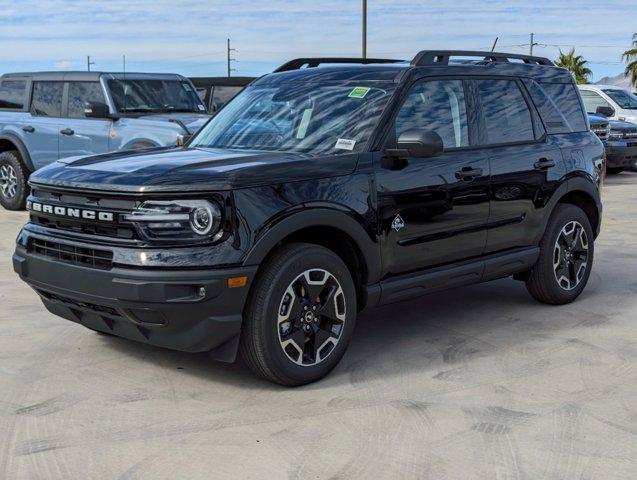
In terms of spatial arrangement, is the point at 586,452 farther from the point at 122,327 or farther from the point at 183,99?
the point at 183,99

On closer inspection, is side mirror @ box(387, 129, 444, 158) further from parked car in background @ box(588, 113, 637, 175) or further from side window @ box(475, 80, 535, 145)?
parked car in background @ box(588, 113, 637, 175)

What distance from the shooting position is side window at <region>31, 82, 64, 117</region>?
1241cm

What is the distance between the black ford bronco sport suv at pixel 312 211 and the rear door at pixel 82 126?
5.89 meters

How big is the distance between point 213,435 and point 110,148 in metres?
7.91

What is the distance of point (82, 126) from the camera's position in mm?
11914

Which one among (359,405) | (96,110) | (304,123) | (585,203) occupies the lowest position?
A: (359,405)

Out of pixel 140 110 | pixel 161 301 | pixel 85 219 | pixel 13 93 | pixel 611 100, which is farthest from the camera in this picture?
pixel 611 100

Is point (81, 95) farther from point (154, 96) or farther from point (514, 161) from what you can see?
point (514, 161)

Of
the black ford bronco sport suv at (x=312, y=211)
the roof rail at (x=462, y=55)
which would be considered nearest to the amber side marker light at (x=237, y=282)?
the black ford bronco sport suv at (x=312, y=211)

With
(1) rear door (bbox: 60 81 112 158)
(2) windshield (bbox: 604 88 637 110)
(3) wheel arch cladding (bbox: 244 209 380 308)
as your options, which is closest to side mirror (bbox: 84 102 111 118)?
(1) rear door (bbox: 60 81 112 158)

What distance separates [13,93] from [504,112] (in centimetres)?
915

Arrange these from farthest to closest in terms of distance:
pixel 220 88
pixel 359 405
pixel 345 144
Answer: pixel 220 88, pixel 345 144, pixel 359 405

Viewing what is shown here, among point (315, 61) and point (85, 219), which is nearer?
point (85, 219)

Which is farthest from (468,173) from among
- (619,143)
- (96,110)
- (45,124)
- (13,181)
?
(619,143)
